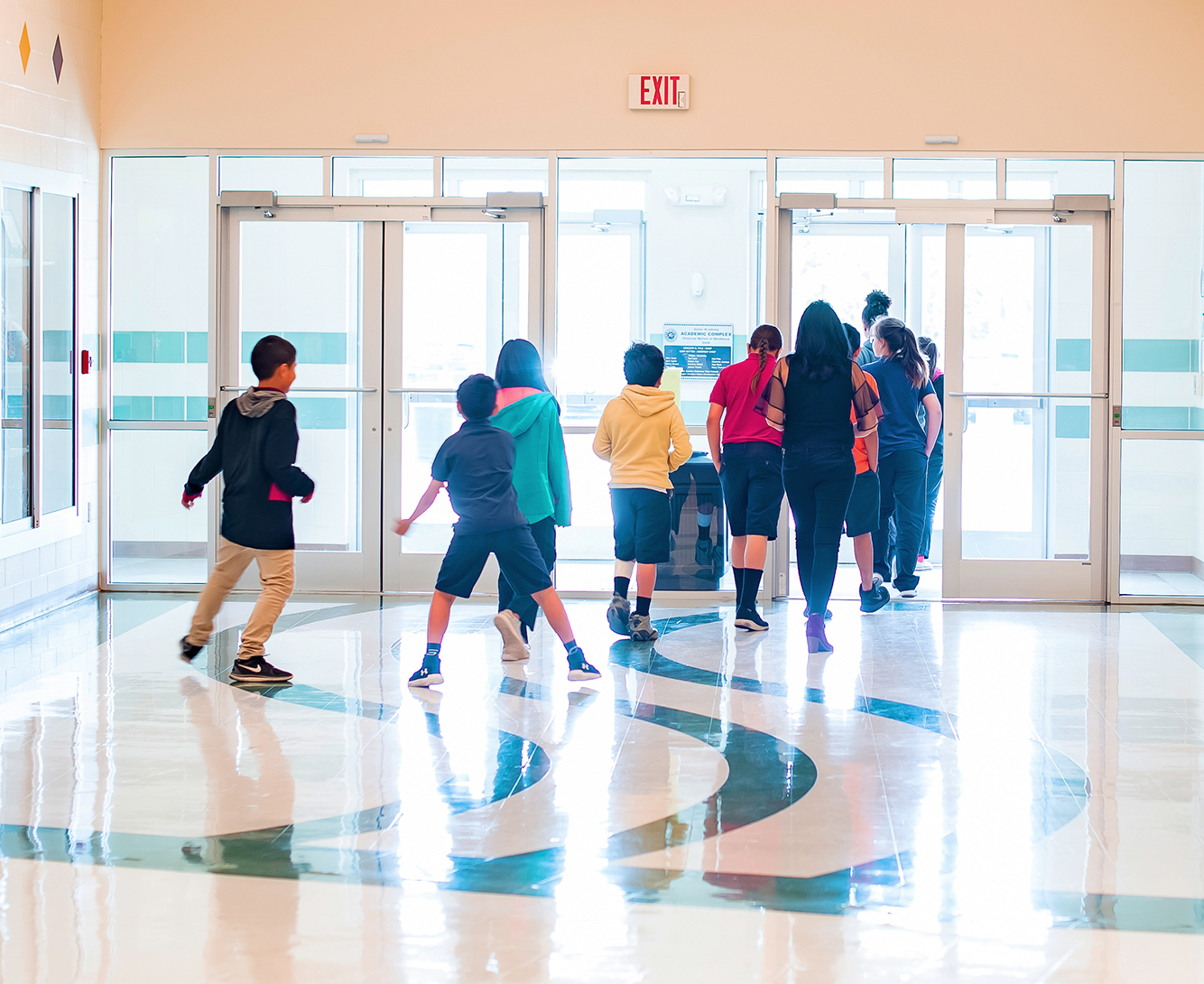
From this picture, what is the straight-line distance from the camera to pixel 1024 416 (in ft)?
25.4

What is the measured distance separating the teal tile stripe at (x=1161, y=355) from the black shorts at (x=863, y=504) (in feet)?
6.02

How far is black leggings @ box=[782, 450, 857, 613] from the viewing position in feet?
19.2

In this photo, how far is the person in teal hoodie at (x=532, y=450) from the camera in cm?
558

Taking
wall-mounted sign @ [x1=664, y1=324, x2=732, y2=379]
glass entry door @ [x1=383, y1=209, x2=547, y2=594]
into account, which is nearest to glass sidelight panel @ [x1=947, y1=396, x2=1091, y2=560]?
wall-mounted sign @ [x1=664, y1=324, x2=732, y2=379]

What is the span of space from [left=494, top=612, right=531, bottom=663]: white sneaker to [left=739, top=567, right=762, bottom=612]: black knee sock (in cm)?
131

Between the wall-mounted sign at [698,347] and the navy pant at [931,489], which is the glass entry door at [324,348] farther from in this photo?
the navy pant at [931,489]

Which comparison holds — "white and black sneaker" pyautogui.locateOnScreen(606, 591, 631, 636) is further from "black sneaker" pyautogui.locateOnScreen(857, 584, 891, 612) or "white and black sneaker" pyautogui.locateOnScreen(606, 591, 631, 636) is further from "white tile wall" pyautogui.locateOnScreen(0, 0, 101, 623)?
"white tile wall" pyautogui.locateOnScreen(0, 0, 101, 623)

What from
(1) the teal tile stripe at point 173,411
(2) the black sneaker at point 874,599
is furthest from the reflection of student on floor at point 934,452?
(1) the teal tile stripe at point 173,411

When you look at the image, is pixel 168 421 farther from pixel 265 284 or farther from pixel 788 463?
pixel 788 463

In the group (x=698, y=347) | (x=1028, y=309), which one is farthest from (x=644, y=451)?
(x=1028, y=309)

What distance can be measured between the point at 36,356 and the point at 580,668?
3.70m

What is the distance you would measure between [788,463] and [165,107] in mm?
4459

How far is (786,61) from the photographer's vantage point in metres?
7.48

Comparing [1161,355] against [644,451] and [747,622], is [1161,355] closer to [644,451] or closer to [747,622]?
[747,622]
